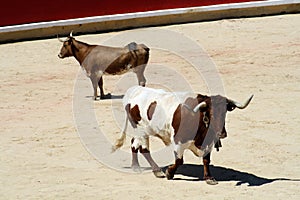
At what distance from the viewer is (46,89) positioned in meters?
11.7

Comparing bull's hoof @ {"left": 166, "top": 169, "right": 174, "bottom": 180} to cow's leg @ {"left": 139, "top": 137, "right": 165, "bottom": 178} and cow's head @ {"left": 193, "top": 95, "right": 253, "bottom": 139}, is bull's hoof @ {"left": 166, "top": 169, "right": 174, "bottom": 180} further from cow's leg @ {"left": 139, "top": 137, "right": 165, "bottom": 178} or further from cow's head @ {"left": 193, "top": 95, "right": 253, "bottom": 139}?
cow's head @ {"left": 193, "top": 95, "right": 253, "bottom": 139}

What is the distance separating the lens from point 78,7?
→ 50.4 ft

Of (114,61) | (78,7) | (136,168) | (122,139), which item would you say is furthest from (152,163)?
(78,7)

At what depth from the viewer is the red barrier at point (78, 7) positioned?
1523cm

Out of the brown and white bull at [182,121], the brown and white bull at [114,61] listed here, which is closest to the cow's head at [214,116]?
the brown and white bull at [182,121]

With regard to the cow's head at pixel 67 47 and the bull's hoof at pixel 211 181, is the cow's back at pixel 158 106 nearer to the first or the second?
the bull's hoof at pixel 211 181

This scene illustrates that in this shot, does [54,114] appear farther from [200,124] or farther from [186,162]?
[200,124]

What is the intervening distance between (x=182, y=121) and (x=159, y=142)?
1.52 m

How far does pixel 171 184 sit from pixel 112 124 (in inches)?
84.9

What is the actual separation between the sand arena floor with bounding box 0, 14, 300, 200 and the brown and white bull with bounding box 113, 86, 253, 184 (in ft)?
1.01

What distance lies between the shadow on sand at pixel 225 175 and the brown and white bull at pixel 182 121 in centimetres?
21

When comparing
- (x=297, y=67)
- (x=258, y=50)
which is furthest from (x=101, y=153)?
(x=258, y=50)

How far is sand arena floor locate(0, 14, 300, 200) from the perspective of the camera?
7.61m

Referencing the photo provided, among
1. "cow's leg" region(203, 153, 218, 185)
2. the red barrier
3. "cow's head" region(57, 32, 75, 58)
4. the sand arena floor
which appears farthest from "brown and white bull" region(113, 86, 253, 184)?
the red barrier
